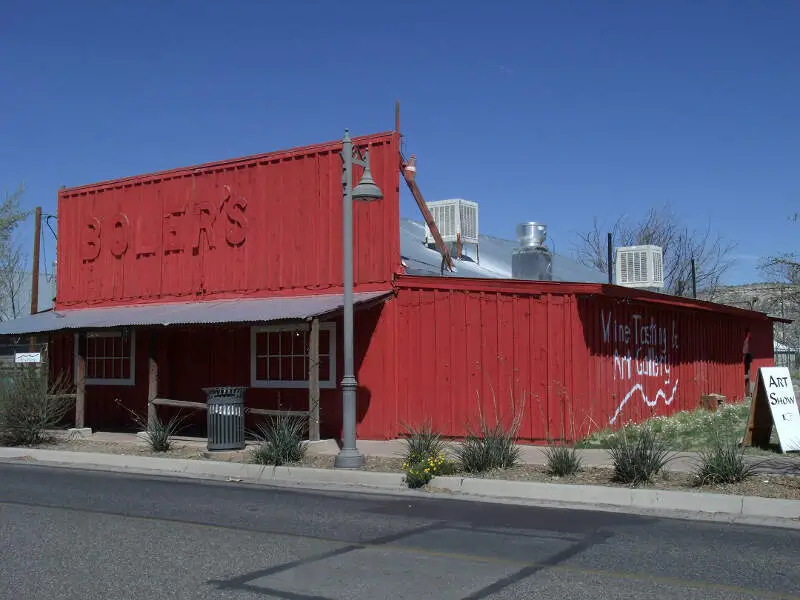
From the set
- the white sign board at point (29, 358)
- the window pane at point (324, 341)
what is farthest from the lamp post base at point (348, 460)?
the white sign board at point (29, 358)

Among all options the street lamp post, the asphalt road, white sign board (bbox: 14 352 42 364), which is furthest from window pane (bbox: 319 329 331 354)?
the asphalt road

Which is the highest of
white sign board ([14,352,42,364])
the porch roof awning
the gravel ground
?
the porch roof awning

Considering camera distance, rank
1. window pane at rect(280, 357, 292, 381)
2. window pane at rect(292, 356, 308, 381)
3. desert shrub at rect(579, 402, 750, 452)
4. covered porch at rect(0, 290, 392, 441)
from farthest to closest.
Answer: window pane at rect(280, 357, 292, 381), window pane at rect(292, 356, 308, 381), covered porch at rect(0, 290, 392, 441), desert shrub at rect(579, 402, 750, 452)

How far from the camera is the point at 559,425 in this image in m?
15.3

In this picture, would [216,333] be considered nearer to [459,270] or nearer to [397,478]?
[459,270]

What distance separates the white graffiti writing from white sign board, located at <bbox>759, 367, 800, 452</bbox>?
3367mm

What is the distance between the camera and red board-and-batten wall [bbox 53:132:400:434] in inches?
674

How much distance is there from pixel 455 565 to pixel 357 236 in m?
10.7

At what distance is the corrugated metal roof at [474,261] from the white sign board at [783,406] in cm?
707

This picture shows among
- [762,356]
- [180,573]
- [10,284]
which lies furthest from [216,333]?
[10,284]

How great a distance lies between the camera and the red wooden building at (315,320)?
1562cm

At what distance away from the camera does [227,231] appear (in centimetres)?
1906

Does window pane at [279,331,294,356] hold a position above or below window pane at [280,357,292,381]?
above

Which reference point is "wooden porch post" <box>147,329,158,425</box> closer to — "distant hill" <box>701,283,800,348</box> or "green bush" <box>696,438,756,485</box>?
"green bush" <box>696,438,756,485</box>
